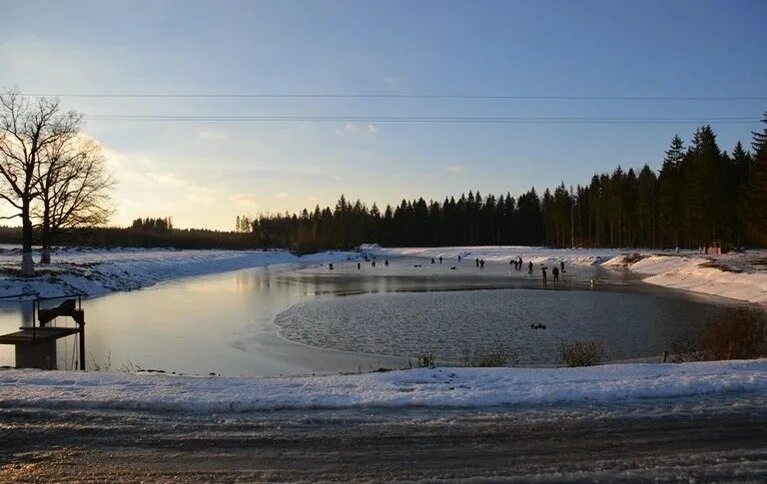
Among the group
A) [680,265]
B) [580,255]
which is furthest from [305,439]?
[580,255]

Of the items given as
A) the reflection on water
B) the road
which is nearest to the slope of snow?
the reflection on water

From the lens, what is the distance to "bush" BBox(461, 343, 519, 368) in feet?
39.1

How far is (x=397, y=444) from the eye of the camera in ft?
19.5

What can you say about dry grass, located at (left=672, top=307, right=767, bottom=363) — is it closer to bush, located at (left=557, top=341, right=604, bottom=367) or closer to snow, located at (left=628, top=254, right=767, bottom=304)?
bush, located at (left=557, top=341, right=604, bottom=367)

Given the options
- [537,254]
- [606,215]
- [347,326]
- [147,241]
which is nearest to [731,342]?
[347,326]

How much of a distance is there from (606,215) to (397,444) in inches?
3916

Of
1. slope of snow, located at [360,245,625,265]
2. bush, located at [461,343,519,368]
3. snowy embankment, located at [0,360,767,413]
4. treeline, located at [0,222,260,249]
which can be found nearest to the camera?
snowy embankment, located at [0,360,767,413]

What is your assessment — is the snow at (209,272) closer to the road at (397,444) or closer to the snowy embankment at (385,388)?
the snowy embankment at (385,388)

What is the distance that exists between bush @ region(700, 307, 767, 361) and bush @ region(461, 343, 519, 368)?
14.3ft

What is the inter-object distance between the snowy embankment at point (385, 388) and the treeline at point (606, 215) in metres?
44.2

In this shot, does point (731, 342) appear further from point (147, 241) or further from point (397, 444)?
point (147, 241)

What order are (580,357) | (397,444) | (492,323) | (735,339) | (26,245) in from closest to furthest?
(397,444)
(580,357)
(735,339)
(492,323)
(26,245)

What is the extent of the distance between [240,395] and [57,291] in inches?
1050

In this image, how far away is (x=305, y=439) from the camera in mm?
6117
